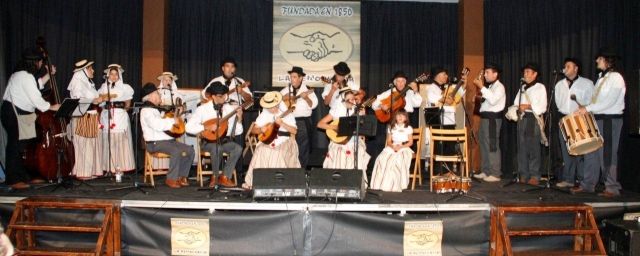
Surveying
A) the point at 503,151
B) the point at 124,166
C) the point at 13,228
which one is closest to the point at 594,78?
the point at 503,151

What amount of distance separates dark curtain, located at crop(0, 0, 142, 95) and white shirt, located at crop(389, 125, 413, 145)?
5.14 m

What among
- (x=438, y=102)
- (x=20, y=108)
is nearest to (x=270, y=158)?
(x=438, y=102)

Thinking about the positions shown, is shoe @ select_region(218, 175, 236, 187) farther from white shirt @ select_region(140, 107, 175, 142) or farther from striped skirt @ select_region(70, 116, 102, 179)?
striped skirt @ select_region(70, 116, 102, 179)

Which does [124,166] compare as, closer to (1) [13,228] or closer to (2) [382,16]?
(1) [13,228]

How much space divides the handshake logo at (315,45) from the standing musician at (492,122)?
294cm

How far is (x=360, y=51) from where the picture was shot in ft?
34.3

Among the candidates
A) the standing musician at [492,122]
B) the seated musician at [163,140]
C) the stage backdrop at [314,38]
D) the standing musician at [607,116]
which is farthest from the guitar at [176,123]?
the standing musician at [607,116]

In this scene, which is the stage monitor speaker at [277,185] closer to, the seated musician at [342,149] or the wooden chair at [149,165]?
the seated musician at [342,149]

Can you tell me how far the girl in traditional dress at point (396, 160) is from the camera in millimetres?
7012

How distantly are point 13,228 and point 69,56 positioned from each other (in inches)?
166

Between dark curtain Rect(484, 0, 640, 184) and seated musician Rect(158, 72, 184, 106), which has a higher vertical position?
dark curtain Rect(484, 0, 640, 184)

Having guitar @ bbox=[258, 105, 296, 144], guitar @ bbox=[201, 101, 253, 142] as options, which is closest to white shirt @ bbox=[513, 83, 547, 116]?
guitar @ bbox=[258, 105, 296, 144]

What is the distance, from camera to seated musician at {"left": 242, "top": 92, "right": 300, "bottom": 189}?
708 cm

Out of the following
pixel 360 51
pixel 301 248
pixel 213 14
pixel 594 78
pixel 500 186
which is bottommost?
pixel 301 248
